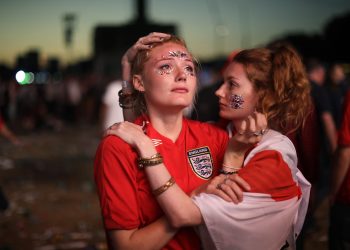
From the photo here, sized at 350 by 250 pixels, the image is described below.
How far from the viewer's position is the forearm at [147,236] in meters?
2.31

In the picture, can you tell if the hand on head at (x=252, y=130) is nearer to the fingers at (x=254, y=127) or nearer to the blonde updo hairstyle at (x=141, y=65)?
the fingers at (x=254, y=127)

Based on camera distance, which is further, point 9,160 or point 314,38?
point 314,38

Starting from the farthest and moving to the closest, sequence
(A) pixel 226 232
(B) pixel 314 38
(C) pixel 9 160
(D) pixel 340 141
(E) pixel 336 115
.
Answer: (B) pixel 314 38 < (C) pixel 9 160 < (E) pixel 336 115 < (D) pixel 340 141 < (A) pixel 226 232

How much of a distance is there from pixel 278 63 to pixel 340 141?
1.23 m

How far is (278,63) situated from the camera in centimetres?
287

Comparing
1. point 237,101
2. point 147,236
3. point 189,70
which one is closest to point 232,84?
point 237,101

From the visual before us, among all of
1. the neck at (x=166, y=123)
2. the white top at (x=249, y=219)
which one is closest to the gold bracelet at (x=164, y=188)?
the white top at (x=249, y=219)

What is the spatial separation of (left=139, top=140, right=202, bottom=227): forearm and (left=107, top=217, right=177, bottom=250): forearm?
7cm

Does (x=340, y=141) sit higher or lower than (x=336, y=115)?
higher

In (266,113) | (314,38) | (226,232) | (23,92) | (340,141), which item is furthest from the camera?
(314,38)

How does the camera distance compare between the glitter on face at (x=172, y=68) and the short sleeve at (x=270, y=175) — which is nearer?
the short sleeve at (x=270, y=175)

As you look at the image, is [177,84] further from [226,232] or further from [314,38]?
[314,38]

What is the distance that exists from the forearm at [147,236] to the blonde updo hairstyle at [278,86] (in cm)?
84

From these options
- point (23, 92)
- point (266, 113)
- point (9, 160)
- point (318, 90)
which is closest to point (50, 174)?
point (9, 160)
